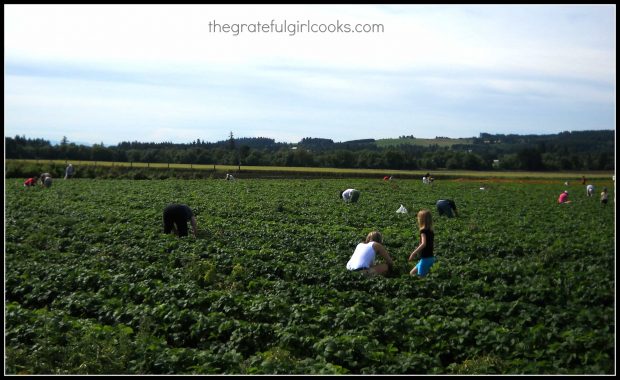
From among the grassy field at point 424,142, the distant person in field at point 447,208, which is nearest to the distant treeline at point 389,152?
the grassy field at point 424,142

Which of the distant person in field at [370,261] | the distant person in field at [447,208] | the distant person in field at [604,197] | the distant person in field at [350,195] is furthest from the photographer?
the distant person in field at [350,195]

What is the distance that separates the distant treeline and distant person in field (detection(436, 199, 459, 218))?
67cm

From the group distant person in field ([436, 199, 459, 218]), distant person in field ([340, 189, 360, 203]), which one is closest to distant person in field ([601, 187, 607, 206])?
distant person in field ([436, 199, 459, 218])

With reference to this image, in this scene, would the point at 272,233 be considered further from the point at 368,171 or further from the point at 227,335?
the point at 227,335

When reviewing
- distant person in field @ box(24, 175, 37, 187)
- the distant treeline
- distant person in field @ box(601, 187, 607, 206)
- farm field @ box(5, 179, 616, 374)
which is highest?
the distant treeline

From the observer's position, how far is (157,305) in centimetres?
782

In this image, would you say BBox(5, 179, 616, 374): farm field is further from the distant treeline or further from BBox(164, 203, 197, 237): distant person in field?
the distant treeline

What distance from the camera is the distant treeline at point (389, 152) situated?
7.22 m

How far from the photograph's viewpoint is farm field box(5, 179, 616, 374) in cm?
605

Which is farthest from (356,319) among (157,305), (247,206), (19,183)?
(19,183)

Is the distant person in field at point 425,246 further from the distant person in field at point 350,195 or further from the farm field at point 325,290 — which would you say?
the distant person in field at point 350,195

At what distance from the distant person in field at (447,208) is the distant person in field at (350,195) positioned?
6.09 feet

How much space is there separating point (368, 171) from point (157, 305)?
12.8 feet

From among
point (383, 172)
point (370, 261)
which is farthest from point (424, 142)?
point (370, 261)
